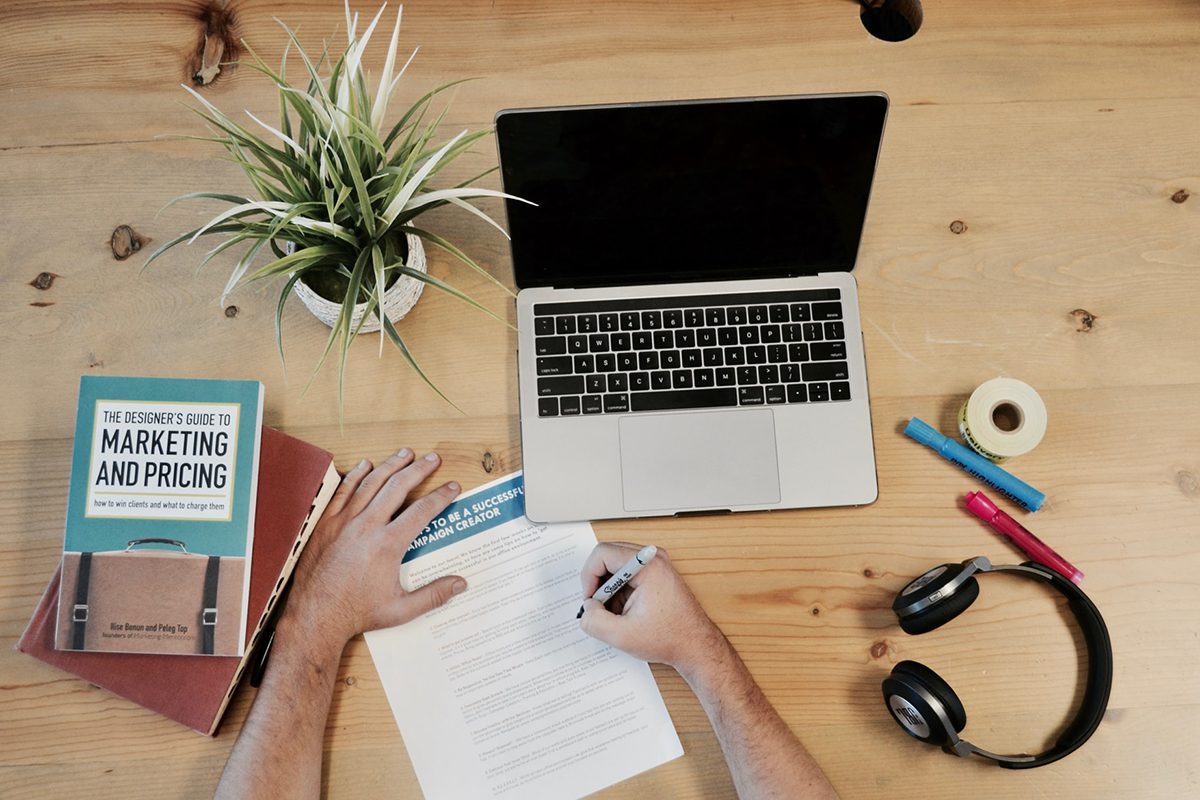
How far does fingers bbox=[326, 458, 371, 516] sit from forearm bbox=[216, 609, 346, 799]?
4.7 inches

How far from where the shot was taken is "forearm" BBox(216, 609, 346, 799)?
0.85 meters

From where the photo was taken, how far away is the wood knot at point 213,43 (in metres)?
1.07

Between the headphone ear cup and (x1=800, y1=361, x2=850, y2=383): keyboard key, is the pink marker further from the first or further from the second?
(x1=800, y1=361, x2=850, y2=383): keyboard key

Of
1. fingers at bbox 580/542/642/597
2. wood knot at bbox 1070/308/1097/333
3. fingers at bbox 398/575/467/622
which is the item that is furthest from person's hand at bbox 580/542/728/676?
wood knot at bbox 1070/308/1097/333

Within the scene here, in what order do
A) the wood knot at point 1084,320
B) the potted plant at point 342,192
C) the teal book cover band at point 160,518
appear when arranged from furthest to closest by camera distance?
the wood knot at point 1084,320 → the teal book cover band at point 160,518 → the potted plant at point 342,192

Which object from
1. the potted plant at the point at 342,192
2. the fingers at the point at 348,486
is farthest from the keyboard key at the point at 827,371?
the fingers at the point at 348,486

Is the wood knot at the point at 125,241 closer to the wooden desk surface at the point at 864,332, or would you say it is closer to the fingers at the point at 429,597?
the wooden desk surface at the point at 864,332

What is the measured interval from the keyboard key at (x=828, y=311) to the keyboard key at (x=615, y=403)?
23 centimetres

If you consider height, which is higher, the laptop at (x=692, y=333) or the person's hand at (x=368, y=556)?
the laptop at (x=692, y=333)

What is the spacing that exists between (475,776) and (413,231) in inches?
21.7

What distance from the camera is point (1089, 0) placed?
108cm

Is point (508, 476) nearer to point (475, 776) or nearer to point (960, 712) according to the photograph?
point (475, 776)

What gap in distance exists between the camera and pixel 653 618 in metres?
0.88

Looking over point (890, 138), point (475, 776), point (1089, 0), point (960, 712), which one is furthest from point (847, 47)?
point (475, 776)
